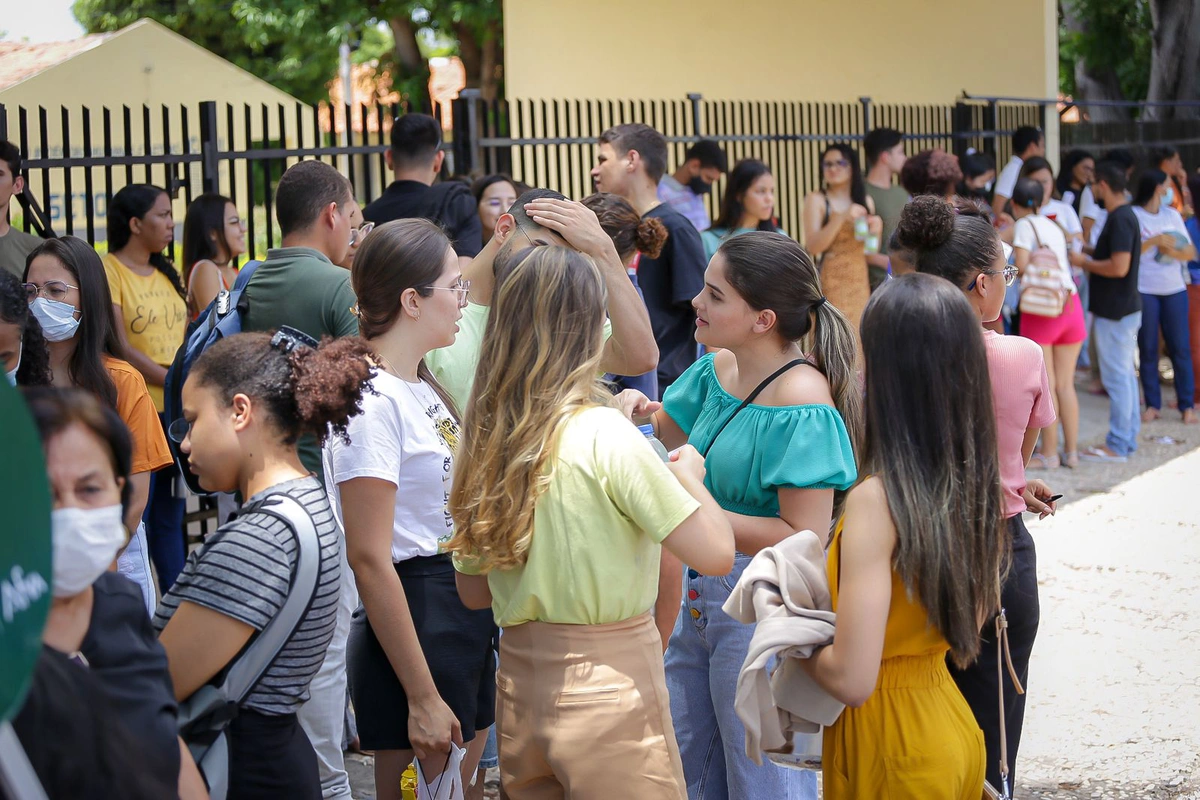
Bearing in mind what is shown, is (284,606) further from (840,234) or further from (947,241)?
(840,234)

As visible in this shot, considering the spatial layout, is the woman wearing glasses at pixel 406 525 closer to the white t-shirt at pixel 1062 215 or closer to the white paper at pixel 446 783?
the white paper at pixel 446 783

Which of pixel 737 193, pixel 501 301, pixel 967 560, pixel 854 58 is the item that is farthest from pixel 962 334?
pixel 854 58

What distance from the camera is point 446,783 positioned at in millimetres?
2846

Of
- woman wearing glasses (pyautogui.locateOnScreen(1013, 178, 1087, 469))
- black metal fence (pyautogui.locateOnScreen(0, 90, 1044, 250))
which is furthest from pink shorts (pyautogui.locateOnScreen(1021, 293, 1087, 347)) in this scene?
black metal fence (pyautogui.locateOnScreen(0, 90, 1044, 250))

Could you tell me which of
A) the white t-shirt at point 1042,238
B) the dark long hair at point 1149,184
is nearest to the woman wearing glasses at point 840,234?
the white t-shirt at point 1042,238

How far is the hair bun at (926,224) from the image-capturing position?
11.6 feet

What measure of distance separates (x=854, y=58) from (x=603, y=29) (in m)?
3.08

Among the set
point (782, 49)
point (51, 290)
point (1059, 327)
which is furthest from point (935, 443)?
point (782, 49)

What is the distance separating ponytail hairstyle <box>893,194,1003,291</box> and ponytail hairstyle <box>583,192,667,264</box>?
1081mm

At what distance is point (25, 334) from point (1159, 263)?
9.24m

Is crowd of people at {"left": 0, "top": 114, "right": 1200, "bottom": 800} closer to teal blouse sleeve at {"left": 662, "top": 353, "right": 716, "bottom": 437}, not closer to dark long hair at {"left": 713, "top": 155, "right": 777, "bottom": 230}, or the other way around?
teal blouse sleeve at {"left": 662, "top": 353, "right": 716, "bottom": 437}

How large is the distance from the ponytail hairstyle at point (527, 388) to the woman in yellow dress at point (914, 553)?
0.57 m

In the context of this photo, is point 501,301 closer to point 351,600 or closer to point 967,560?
point 967,560

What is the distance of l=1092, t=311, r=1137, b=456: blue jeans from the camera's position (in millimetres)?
9312
